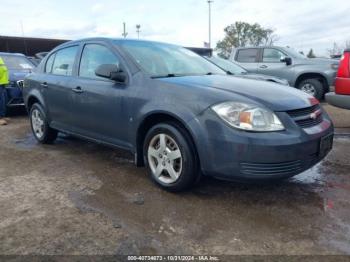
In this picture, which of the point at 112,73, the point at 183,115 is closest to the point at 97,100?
the point at 112,73

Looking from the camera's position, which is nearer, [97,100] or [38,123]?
[97,100]

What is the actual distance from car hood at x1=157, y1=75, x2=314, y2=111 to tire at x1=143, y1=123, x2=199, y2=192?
1.60 ft

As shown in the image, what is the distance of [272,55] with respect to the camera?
35.5ft

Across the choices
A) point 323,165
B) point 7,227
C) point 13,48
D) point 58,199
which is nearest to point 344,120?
point 323,165

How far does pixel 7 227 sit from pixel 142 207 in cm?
112

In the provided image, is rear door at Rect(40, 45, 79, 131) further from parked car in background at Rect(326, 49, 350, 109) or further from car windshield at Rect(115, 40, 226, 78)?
parked car in background at Rect(326, 49, 350, 109)

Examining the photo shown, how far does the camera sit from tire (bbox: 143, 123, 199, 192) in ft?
10.9

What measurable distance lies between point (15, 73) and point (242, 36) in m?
45.4

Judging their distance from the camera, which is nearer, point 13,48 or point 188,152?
point 188,152

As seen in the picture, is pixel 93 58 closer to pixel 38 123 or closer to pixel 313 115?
pixel 38 123

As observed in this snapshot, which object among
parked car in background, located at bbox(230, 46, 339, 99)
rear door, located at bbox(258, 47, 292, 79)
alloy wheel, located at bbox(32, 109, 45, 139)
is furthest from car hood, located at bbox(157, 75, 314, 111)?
rear door, located at bbox(258, 47, 292, 79)

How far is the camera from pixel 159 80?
3.62 metres

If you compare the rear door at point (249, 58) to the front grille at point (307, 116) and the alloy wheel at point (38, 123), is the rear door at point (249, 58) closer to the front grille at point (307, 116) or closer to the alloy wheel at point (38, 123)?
the alloy wheel at point (38, 123)

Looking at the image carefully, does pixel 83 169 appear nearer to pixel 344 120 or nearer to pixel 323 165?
pixel 323 165
